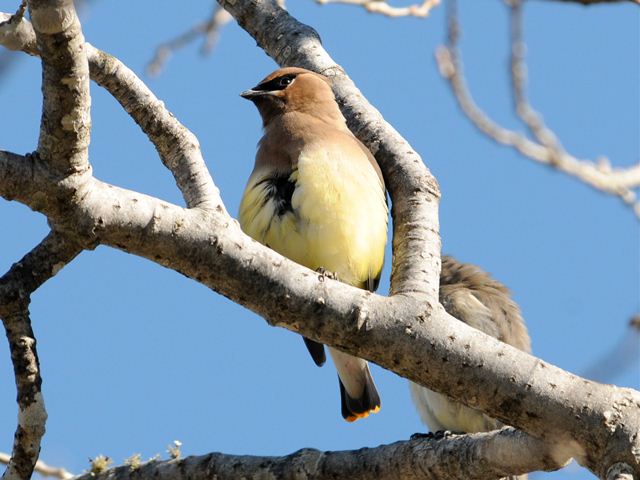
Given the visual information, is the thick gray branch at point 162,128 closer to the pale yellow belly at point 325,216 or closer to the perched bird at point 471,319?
the pale yellow belly at point 325,216

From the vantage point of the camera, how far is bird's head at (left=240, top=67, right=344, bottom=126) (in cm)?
557

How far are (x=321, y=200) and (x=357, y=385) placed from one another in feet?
4.09

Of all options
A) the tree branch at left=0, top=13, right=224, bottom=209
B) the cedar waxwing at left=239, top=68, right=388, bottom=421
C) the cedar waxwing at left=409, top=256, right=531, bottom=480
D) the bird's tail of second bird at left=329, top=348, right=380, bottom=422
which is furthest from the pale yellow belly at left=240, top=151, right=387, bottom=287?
the cedar waxwing at left=409, top=256, right=531, bottom=480

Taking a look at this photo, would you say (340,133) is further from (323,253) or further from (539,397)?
(539,397)

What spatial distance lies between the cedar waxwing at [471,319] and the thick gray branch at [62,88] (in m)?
3.95

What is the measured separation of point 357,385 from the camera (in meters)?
5.93

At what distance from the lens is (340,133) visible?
17.6ft

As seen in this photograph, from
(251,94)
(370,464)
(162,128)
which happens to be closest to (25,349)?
(162,128)

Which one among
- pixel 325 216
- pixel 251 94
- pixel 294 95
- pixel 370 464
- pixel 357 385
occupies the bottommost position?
pixel 370 464

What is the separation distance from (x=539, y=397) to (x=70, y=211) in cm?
143

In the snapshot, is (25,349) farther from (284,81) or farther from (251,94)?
(251,94)

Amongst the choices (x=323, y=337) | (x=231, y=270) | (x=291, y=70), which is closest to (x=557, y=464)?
(x=323, y=337)

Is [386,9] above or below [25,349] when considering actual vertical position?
above

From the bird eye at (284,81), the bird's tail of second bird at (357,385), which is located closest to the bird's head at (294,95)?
the bird eye at (284,81)
